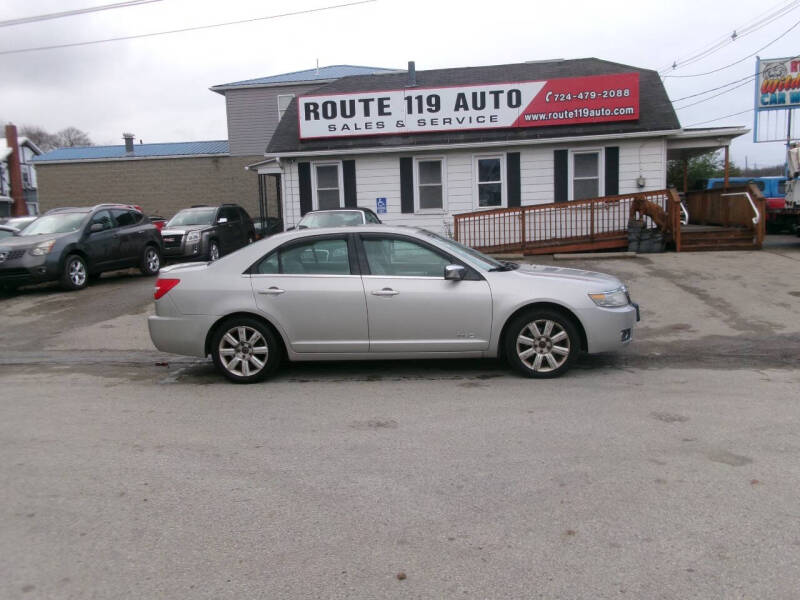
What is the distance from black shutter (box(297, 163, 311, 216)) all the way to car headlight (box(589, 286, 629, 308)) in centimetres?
1332

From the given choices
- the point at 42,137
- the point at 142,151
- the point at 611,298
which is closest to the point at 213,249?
the point at 611,298

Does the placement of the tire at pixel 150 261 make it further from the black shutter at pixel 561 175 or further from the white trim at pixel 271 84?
the white trim at pixel 271 84

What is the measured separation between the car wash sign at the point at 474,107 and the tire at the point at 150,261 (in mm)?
5344

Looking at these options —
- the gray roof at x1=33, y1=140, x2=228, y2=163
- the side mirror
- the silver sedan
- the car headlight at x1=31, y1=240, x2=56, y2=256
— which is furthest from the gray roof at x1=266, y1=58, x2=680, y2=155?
the gray roof at x1=33, y1=140, x2=228, y2=163

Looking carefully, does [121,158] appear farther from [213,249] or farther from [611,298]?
[611,298]

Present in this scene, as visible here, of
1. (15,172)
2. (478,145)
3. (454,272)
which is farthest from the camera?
(15,172)

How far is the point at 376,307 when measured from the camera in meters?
6.89

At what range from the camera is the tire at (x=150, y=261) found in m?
15.7

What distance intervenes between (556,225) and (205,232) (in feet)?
29.7

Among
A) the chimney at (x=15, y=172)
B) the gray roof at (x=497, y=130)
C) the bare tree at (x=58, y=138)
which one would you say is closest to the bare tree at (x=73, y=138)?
the bare tree at (x=58, y=138)

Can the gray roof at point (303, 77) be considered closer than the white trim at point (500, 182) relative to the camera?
No

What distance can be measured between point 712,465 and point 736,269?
9.78 m

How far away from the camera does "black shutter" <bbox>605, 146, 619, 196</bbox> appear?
57.6ft

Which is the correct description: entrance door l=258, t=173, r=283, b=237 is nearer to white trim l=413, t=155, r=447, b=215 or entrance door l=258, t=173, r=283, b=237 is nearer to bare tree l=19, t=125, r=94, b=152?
white trim l=413, t=155, r=447, b=215
